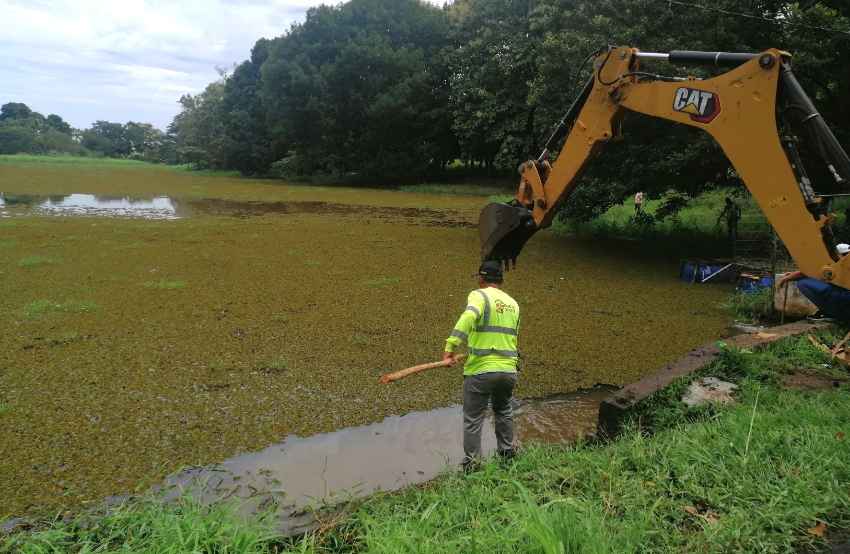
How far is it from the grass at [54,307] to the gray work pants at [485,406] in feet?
18.5

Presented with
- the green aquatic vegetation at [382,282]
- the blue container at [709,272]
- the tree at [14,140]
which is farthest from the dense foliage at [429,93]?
the tree at [14,140]

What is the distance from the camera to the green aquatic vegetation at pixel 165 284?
8.59 metres

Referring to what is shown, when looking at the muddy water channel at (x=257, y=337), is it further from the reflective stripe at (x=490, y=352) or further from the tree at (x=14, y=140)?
the tree at (x=14, y=140)

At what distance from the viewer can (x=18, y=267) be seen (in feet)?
31.4

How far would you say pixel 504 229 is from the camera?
17.3ft

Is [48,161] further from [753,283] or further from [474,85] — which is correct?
[753,283]

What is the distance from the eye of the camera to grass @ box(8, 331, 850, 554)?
8.13 feet

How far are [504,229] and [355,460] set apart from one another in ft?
7.65

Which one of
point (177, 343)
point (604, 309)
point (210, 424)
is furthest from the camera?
point (604, 309)

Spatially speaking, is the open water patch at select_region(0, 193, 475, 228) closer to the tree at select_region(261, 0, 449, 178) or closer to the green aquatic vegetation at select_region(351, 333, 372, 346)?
the green aquatic vegetation at select_region(351, 333, 372, 346)

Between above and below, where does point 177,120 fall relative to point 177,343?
above

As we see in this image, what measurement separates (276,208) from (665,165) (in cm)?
1333

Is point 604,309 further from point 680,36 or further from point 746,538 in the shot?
point 746,538

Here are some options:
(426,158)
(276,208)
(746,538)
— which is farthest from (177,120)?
(746,538)
